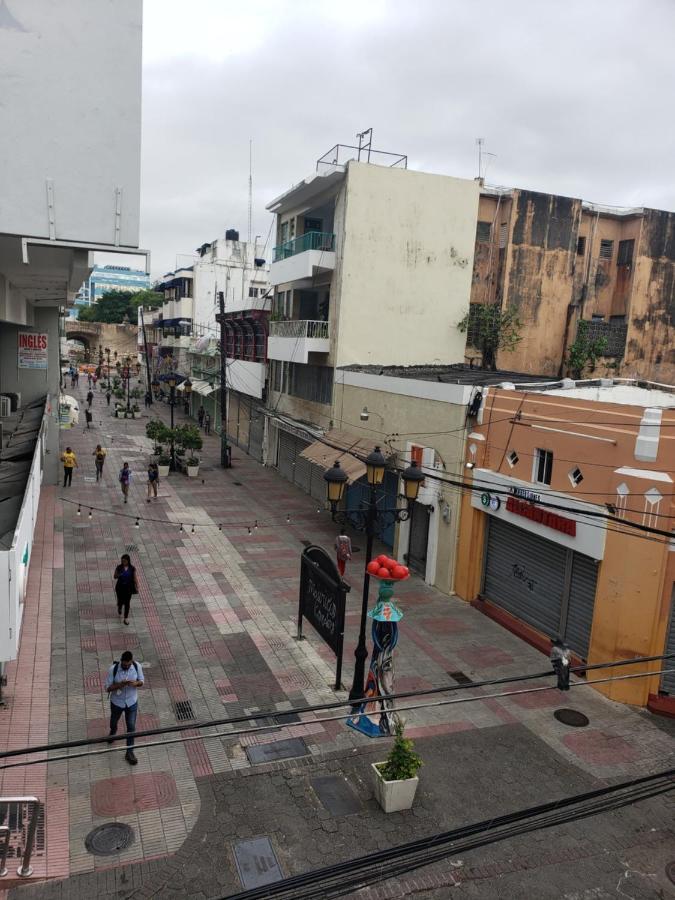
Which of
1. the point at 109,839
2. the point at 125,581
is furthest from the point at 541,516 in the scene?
the point at 109,839

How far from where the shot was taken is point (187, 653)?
1387 centimetres

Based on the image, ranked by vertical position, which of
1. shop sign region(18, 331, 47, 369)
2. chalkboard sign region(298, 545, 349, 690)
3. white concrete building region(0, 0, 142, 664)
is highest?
white concrete building region(0, 0, 142, 664)

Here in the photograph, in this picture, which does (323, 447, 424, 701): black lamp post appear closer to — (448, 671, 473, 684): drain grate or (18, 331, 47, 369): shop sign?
(448, 671, 473, 684): drain grate

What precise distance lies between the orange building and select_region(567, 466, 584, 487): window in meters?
0.03

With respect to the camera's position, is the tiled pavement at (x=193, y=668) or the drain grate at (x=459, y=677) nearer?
the tiled pavement at (x=193, y=668)

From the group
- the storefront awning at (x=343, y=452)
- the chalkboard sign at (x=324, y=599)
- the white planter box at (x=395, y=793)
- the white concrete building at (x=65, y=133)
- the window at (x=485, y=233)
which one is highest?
the window at (x=485, y=233)

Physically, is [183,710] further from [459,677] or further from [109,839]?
[459,677]

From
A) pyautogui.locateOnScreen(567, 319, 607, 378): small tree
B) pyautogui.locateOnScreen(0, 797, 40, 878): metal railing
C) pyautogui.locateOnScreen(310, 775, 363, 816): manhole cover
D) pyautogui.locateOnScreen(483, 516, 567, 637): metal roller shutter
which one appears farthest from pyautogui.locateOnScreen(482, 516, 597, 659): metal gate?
pyautogui.locateOnScreen(567, 319, 607, 378): small tree

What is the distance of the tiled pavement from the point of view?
30.9 feet

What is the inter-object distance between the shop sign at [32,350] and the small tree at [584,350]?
22291 millimetres

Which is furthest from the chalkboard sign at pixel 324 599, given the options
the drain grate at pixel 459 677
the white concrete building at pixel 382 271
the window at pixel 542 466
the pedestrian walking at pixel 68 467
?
the pedestrian walking at pixel 68 467

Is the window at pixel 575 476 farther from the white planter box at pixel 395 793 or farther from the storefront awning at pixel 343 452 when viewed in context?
the white planter box at pixel 395 793

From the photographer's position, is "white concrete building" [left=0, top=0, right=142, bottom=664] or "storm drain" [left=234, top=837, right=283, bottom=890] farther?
"white concrete building" [left=0, top=0, right=142, bottom=664]

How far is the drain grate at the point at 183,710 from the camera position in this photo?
37.6ft
